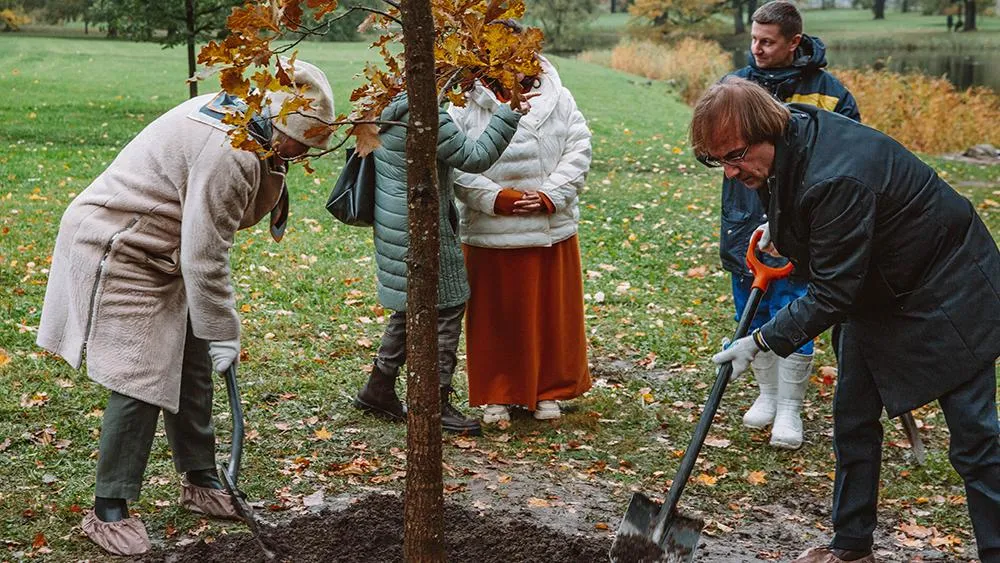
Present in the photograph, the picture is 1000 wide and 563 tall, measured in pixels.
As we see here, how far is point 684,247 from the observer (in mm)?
9312

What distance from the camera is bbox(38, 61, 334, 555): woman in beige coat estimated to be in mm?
3414

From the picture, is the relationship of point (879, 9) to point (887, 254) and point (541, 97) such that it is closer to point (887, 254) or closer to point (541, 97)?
point (541, 97)

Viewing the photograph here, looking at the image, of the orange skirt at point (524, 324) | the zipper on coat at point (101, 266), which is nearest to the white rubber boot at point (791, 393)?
the orange skirt at point (524, 324)

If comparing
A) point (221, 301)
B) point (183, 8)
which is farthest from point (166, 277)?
point (183, 8)

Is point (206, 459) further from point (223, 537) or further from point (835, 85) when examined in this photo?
point (835, 85)

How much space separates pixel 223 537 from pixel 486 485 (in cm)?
114

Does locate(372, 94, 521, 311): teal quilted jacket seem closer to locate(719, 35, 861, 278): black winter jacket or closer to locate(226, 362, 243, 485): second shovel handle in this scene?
locate(719, 35, 861, 278): black winter jacket

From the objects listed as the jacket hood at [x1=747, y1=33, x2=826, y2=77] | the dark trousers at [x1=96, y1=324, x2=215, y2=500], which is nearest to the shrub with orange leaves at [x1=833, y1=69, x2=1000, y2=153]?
the jacket hood at [x1=747, y1=33, x2=826, y2=77]

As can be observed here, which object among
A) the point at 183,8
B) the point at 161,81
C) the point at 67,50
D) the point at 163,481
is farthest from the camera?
the point at 67,50

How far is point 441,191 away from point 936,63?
3458 centimetres

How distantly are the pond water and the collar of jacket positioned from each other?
968 inches

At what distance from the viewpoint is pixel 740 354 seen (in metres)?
3.50

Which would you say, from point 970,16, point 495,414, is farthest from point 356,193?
point 970,16

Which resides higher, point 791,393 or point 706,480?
point 791,393
